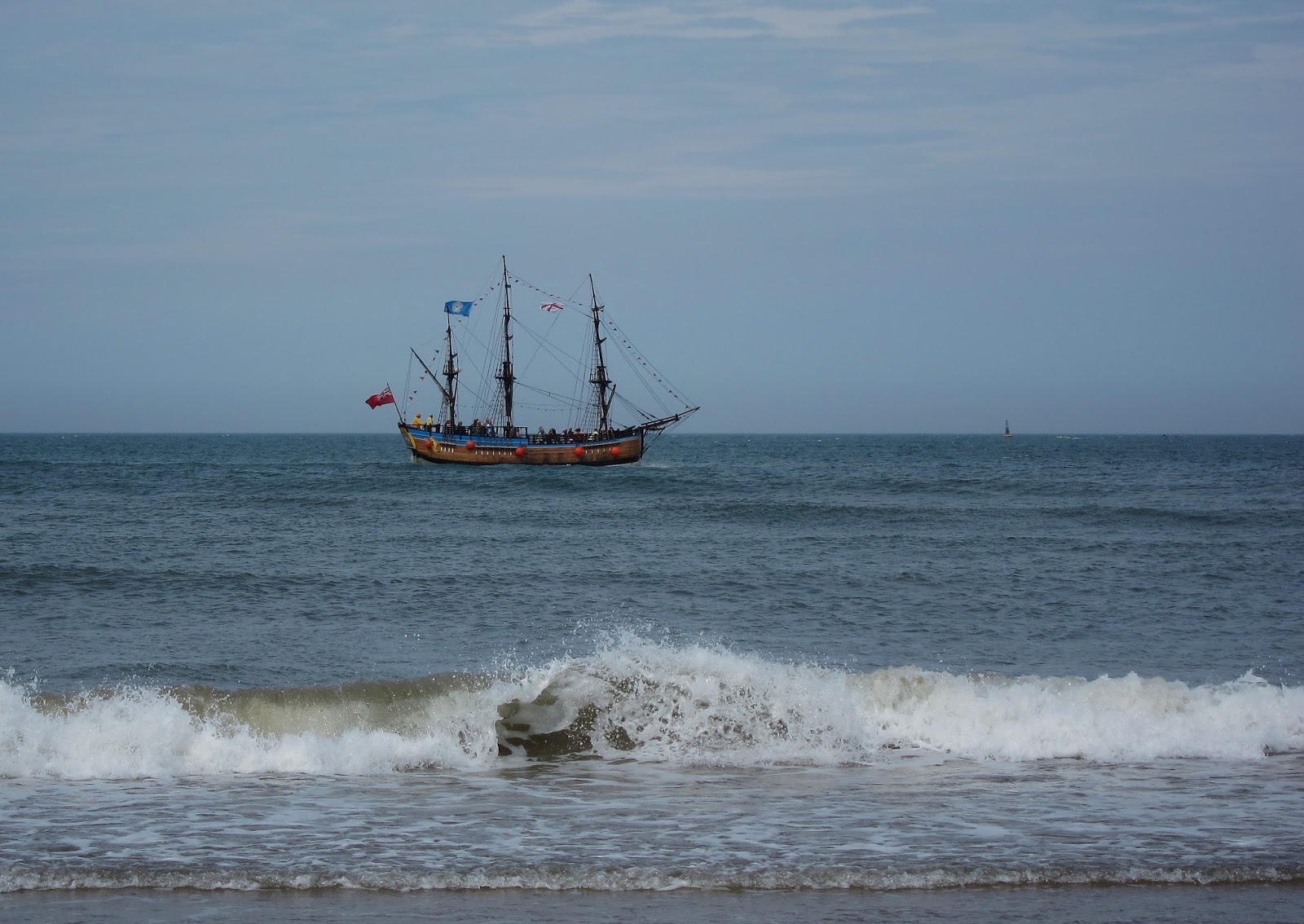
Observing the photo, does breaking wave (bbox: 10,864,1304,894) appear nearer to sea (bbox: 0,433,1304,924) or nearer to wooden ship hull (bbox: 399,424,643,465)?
sea (bbox: 0,433,1304,924)

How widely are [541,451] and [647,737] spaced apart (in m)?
73.0

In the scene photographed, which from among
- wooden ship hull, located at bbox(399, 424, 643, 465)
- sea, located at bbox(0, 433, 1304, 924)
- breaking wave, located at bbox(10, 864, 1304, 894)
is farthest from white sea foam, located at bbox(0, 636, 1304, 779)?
wooden ship hull, located at bbox(399, 424, 643, 465)

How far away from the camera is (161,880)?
7516 millimetres

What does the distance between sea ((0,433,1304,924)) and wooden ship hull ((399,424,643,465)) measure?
187ft

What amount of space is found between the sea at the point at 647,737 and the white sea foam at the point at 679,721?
0.04 metres

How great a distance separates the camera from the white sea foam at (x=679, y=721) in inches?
434

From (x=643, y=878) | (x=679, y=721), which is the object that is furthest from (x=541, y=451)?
(x=643, y=878)

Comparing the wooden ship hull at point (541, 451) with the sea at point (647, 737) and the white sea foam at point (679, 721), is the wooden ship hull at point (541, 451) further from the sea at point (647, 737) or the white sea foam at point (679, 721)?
the white sea foam at point (679, 721)

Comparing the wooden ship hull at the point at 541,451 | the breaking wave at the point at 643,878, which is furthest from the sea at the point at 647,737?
the wooden ship hull at the point at 541,451

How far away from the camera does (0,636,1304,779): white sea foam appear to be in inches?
434

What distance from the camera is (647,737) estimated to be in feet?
39.7

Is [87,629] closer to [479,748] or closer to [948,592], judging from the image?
[479,748]

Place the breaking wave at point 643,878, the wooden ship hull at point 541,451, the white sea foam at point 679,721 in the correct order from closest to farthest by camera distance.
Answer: the breaking wave at point 643,878 → the white sea foam at point 679,721 → the wooden ship hull at point 541,451

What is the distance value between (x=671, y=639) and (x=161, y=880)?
10.3m
